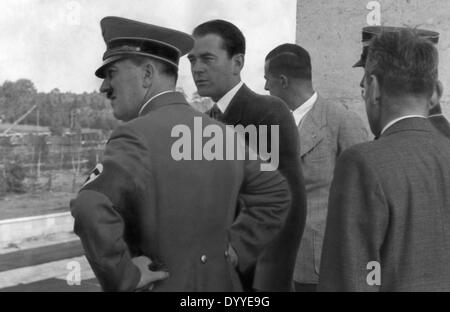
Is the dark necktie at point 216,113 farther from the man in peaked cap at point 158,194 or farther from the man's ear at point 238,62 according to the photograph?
the man in peaked cap at point 158,194

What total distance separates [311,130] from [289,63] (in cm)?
42

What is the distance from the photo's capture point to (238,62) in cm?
282

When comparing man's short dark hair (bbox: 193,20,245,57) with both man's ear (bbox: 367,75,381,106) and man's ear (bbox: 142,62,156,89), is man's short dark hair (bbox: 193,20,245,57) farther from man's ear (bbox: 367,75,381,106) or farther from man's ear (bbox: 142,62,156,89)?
man's ear (bbox: 367,75,381,106)

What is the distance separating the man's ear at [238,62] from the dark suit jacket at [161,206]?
27.5 inches

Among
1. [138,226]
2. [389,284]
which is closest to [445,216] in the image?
[389,284]

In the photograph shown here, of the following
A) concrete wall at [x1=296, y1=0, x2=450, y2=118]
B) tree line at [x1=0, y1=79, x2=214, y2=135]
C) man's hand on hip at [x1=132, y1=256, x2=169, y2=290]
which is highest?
tree line at [x1=0, y1=79, x2=214, y2=135]

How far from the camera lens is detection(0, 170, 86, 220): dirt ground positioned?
1877 cm

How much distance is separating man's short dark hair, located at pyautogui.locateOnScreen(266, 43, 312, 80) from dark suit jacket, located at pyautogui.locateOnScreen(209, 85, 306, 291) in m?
0.54

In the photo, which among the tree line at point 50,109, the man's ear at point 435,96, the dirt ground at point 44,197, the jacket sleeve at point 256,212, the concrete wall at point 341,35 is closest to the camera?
the man's ear at point 435,96

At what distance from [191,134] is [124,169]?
25 centimetres

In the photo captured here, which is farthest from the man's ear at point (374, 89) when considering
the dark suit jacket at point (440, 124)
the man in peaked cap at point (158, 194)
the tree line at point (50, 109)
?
the tree line at point (50, 109)

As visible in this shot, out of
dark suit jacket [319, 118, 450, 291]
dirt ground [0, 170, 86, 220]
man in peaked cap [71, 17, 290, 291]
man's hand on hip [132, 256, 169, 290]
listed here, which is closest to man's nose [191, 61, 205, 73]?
man in peaked cap [71, 17, 290, 291]

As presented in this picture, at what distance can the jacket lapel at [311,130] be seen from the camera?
3.14 m

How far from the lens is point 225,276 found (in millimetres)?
2152
